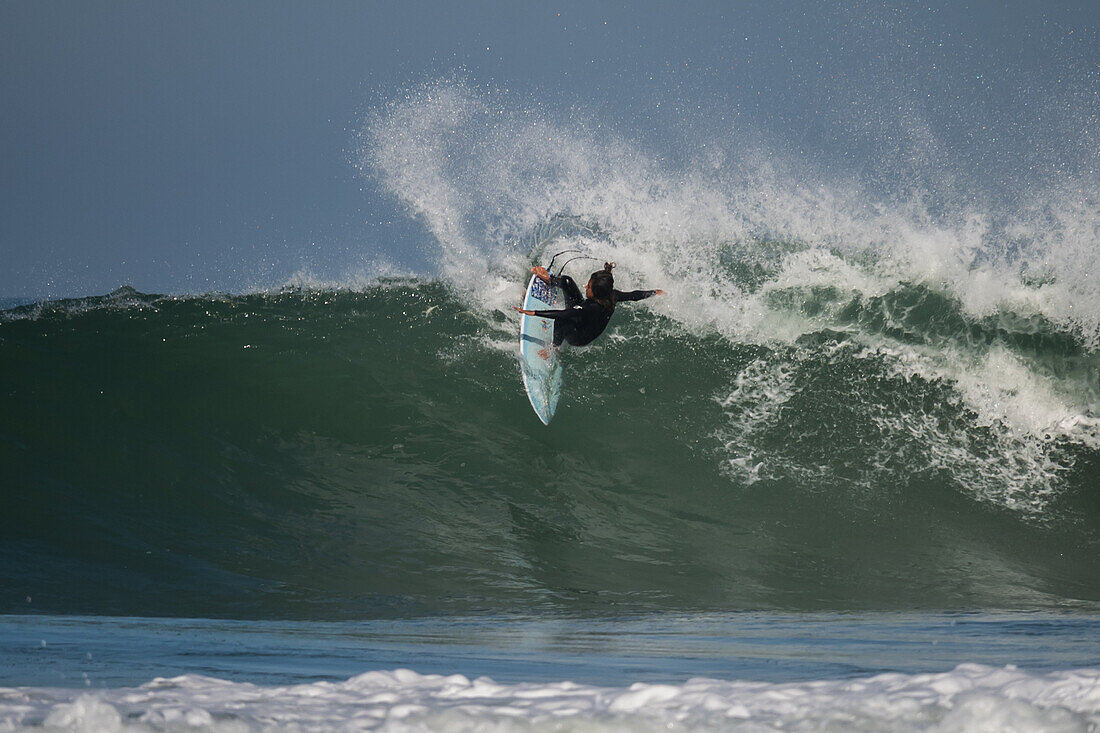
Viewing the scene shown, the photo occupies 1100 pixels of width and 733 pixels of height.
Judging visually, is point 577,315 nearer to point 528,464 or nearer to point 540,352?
point 540,352

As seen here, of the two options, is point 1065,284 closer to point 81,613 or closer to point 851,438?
point 851,438

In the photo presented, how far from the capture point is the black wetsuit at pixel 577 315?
6.71 m

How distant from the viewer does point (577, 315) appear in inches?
272

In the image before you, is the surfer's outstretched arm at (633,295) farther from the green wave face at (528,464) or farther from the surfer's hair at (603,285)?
the green wave face at (528,464)

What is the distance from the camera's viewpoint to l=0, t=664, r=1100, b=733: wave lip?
72.5 inches

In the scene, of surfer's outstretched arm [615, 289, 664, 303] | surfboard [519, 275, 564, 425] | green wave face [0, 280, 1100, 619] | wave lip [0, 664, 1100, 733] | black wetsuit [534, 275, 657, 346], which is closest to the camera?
wave lip [0, 664, 1100, 733]

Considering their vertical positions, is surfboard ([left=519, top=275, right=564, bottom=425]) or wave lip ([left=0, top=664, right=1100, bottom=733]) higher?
surfboard ([left=519, top=275, right=564, bottom=425])

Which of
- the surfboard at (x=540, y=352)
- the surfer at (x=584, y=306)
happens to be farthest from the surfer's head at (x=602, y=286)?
the surfboard at (x=540, y=352)

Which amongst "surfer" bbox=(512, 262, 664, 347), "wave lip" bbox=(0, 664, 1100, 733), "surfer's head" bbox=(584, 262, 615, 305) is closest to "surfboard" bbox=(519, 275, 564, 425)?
"surfer" bbox=(512, 262, 664, 347)

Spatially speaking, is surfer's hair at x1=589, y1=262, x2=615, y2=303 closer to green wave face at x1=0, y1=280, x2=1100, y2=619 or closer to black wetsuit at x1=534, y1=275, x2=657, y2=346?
black wetsuit at x1=534, y1=275, x2=657, y2=346

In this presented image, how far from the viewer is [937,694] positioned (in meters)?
1.97

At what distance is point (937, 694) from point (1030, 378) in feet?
21.6

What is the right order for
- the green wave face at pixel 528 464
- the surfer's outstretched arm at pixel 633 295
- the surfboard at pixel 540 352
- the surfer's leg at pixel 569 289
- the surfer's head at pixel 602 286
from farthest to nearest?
the surfboard at pixel 540 352 < the surfer's leg at pixel 569 289 < the surfer's head at pixel 602 286 < the surfer's outstretched arm at pixel 633 295 < the green wave face at pixel 528 464

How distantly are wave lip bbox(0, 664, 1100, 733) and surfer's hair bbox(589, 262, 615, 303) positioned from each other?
4.47m
